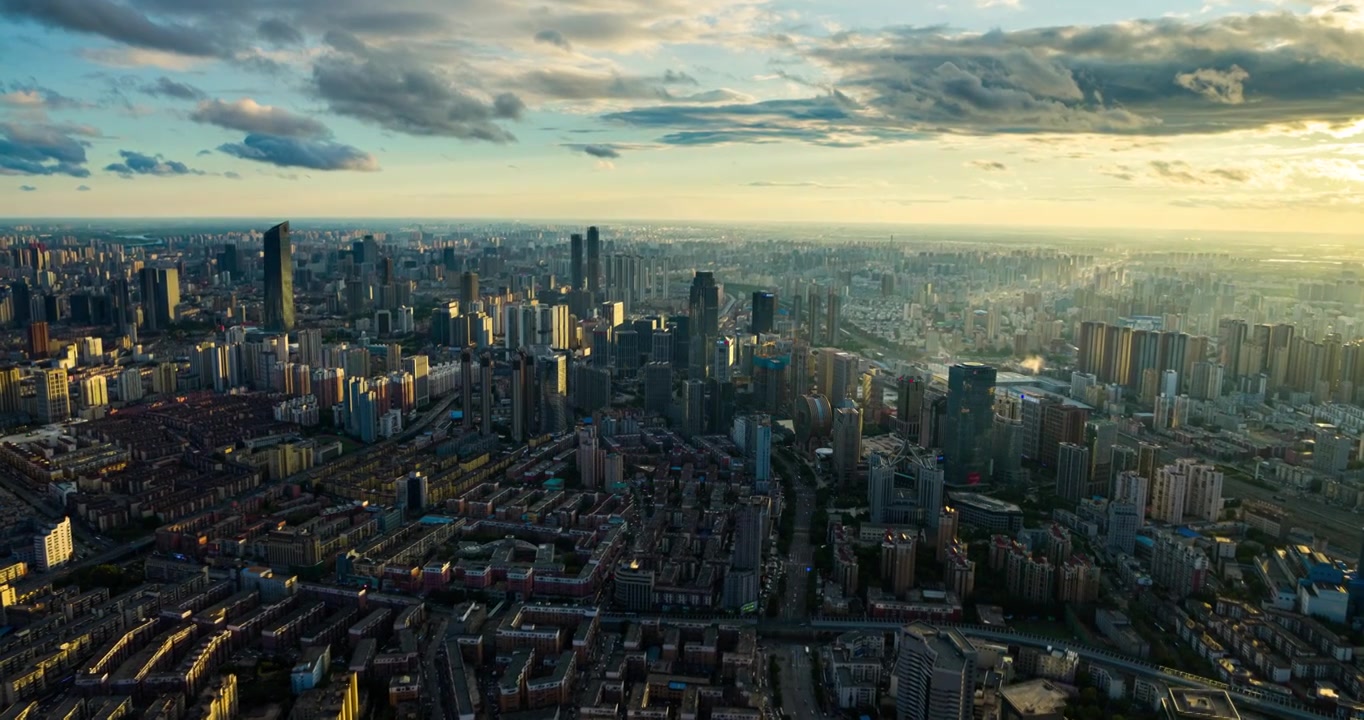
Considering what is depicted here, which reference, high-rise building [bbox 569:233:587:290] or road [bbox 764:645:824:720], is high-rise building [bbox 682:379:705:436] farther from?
high-rise building [bbox 569:233:587:290]

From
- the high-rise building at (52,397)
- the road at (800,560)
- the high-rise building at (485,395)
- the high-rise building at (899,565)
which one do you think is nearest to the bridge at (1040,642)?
the road at (800,560)

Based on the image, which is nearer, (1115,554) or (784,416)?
(1115,554)

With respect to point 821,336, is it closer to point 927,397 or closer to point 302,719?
point 927,397

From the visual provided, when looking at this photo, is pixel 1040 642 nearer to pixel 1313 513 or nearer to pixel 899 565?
pixel 899 565

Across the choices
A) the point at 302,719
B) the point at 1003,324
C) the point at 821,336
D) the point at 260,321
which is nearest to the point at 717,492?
the point at 302,719

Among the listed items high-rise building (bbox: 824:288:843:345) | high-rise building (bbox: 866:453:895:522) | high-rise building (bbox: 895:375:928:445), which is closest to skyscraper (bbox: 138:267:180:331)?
high-rise building (bbox: 824:288:843:345)

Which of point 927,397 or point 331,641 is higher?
point 927,397
